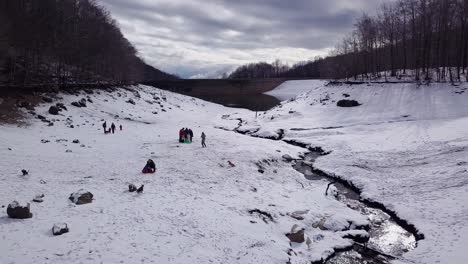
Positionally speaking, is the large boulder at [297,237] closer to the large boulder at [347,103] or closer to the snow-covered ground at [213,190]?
the snow-covered ground at [213,190]

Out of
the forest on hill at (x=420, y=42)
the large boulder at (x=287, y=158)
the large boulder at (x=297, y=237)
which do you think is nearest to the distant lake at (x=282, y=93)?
the forest on hill at (x=420, y=42)

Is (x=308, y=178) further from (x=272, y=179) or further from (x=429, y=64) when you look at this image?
(x=429, y=64)

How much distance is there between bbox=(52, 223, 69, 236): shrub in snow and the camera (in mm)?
12536

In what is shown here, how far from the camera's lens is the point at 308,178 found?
2523cm

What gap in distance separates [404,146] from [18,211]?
28.6 meters

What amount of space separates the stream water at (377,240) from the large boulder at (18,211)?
12084 mm

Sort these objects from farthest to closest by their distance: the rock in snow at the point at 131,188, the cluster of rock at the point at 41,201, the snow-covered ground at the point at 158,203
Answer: the rock in snow at the point at 131,188 < the cluster of rock at the point at 41,201 < the snow-covered ground at the point at 158,203

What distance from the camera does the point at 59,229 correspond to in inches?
497

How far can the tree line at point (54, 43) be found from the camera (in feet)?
130

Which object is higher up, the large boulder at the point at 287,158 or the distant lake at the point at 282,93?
the distant lake at the point at 282,93

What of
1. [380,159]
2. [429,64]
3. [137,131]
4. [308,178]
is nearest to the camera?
[308,178]

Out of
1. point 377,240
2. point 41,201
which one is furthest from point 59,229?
point 377,240

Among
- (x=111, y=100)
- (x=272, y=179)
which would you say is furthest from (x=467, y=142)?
(x=111, y=100)

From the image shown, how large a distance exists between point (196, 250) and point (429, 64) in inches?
2256
